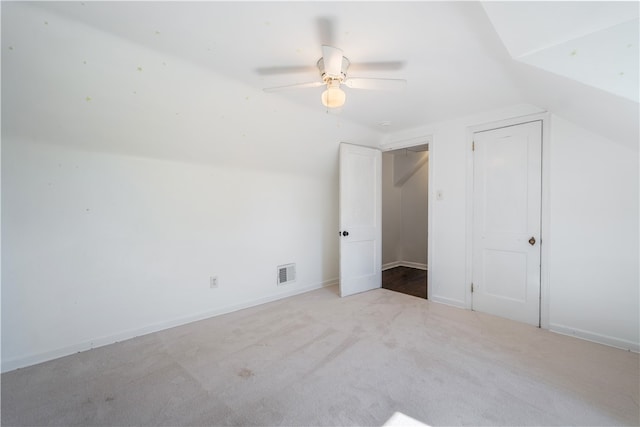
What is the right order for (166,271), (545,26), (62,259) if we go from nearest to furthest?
(545,26)
(62,259)
(166,271)

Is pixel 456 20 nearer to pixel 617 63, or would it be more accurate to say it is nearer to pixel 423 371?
pixel 617 63

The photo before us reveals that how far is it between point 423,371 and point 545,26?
7.29ft

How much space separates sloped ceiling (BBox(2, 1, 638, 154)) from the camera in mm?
1439

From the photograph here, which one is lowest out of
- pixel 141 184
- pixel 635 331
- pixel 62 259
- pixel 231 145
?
pixel 635 331

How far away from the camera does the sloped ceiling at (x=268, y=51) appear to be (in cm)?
144

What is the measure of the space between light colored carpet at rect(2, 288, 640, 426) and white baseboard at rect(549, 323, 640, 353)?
0.28ft

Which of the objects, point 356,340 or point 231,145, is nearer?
point 356,340

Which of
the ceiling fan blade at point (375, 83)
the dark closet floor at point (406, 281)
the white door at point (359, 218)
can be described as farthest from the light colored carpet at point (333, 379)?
the ceiling fan blade at point (375, 83)

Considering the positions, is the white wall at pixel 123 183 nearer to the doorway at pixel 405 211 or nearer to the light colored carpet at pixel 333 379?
the light colored carpet at pixel 333 379

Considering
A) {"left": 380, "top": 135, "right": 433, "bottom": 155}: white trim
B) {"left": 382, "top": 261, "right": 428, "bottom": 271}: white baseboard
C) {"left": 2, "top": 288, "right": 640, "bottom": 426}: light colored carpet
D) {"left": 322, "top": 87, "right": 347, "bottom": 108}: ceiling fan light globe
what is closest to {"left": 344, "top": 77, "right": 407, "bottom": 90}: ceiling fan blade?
{"left": 322, "top": 87, "right": 347, "bottom": 108}: ceiling fan light globe

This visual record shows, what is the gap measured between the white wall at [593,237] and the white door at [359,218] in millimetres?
1958

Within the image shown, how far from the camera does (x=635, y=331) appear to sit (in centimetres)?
218

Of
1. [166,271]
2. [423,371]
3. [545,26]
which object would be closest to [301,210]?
[166,271]

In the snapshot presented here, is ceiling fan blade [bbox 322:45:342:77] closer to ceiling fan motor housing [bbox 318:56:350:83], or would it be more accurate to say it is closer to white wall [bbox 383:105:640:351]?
ceiling fan motor housing [bbox 318:56:350:83]
